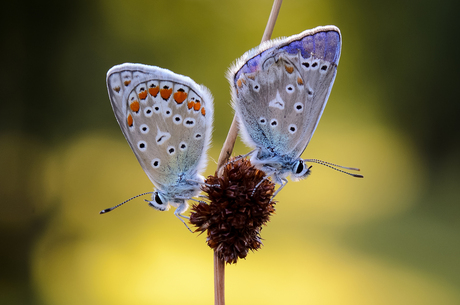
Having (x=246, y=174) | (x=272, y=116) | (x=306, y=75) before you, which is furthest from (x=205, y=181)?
(x=306, y=75)

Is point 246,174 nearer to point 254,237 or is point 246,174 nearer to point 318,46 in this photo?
point 254,237

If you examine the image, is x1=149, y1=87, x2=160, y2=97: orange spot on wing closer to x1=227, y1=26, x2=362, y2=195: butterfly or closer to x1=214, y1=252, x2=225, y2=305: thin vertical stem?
x1=227, y1=26, x2=362, y2=195: butterfly

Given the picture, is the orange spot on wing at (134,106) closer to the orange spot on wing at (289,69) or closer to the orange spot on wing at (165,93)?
the orange spot on wing at (165,93)

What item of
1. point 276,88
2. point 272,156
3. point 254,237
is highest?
point 276,88

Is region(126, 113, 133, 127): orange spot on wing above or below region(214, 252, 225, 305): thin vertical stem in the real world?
above

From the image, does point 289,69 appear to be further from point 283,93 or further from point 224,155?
point 224,155

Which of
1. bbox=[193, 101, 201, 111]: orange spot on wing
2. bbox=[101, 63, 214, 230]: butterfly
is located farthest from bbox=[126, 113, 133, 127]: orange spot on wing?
bbox=[193, 101, 201, 111]: orange spot on wing

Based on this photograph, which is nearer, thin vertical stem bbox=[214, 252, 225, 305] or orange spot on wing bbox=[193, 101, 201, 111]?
thin vertical stem bbox=[214, 252, 225, 305]
